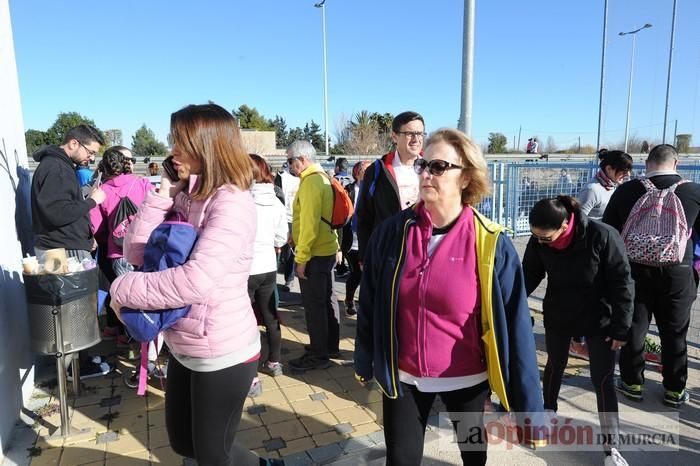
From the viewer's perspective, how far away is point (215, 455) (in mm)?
2051

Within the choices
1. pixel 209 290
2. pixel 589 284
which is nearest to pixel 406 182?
pixel 589 284

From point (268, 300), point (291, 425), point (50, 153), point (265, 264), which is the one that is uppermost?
point (50, 153)

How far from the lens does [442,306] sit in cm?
197

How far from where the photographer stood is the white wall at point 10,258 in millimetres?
3117

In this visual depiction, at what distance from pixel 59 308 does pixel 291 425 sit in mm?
1735

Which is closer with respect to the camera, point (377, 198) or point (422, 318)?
point (422, 318)

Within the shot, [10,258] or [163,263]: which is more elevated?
[163,263]

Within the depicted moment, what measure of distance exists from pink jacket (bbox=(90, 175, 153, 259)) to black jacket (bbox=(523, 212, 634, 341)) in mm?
3321

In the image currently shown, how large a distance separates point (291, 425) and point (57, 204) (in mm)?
2375

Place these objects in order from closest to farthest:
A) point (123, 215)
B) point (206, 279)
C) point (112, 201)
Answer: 1. point (206, 279)
2. point (123, 215)
3. point (112, 201)

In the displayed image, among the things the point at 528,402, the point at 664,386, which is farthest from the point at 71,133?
the point at 664,386

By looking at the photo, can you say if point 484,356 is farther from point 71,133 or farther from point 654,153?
point 71,133

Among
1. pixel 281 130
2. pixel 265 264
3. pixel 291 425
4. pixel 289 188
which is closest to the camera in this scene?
pixel 291 425

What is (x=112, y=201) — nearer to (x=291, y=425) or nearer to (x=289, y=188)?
(x=291, y=425)
